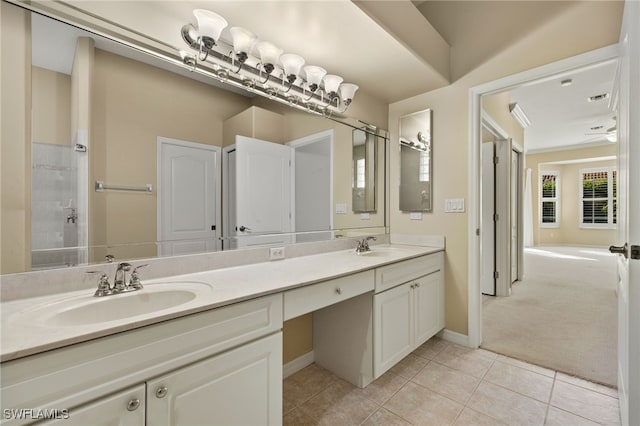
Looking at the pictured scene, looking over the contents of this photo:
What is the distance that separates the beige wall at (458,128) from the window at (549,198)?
807 cm

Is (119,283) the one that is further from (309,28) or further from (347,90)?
(347,90)

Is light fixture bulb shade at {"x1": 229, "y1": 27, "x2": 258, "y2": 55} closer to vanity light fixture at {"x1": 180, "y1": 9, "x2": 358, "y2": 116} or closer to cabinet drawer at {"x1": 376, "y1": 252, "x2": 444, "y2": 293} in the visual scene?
vanity light fixture at {"x1": 180, "y1": 9, "x2": 358, "y2": 116}

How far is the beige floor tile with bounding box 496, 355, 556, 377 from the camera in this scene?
198 cm

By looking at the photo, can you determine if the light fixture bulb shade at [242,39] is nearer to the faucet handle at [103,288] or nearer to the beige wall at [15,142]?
the beige wall at [15,142]

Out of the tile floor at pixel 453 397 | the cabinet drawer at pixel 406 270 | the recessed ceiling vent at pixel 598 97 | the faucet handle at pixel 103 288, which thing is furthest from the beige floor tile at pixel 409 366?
the recessed ceiling vent at pixel 598 97

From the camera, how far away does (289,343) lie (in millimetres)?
2029

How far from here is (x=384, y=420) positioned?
156cm

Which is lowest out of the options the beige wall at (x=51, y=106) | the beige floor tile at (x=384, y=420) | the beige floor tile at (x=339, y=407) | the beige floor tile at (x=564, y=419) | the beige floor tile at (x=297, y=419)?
the beige floor tile at (x=297, y=419)

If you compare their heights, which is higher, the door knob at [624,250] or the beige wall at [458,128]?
the beige wall at [458,128]

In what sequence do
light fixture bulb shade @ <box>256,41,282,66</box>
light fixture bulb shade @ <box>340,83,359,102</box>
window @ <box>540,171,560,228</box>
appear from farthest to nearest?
window @ <box>540,171,560,228</box> < light fixture bulb shade @ <box>340,83,359,102</box> < light fixture bulb shade @ <box>256,41,282,66</box>

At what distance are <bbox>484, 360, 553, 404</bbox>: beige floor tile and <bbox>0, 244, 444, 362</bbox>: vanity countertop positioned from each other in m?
0.97

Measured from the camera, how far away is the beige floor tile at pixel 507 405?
1.56 m

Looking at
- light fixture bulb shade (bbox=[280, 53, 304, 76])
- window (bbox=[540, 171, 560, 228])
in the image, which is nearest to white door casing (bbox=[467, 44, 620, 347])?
light fixture bulb shade (bbox=[280, 53, 304, 76])

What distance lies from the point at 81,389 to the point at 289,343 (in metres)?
1.41
